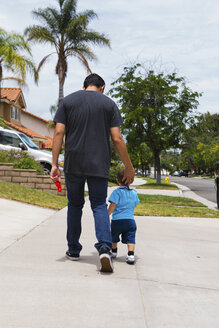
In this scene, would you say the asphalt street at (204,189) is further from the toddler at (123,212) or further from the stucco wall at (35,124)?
the stucco wall at (35,124)

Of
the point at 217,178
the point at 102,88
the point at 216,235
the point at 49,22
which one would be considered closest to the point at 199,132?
the point at 49,22

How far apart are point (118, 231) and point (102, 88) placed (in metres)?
1.60

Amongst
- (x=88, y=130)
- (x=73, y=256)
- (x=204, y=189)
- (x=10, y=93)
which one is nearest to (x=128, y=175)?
(x=88, y=130)

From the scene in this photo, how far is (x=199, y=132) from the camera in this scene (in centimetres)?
2559

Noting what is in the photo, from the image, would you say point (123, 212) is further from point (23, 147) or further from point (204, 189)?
point (204, 189)

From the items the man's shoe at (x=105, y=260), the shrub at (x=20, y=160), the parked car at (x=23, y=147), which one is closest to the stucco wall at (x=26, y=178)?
Answer: the shrub at (x=20, y=160)

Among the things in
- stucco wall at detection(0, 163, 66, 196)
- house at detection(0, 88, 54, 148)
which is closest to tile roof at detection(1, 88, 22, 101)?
house at detection(0, 88, 54, 148)

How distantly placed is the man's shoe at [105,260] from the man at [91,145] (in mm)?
42

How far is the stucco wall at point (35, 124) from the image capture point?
42144 millimetres

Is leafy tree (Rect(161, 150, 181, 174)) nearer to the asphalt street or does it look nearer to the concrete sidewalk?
the asphalt street

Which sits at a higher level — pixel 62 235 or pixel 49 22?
pixel 49 22

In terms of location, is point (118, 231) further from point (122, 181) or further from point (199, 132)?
point (199, 132)

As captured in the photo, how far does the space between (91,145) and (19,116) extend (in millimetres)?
35969

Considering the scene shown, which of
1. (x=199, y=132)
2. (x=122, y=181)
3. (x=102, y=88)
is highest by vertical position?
(x=199, y=132)
